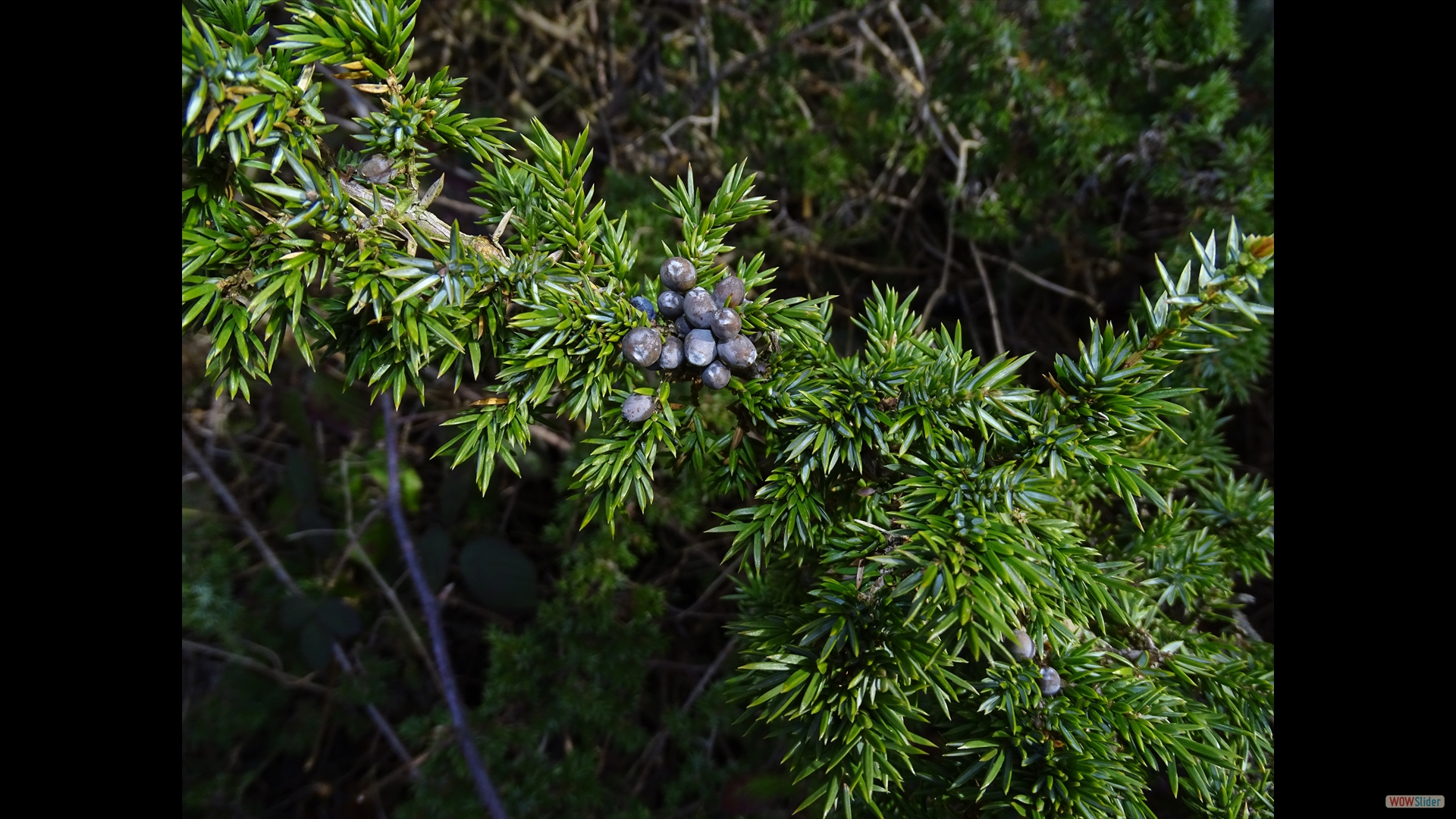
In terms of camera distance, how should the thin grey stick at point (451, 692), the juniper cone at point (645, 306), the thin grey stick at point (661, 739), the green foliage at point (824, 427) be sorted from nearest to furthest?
the green foliage at point (824, 427) < the juniper cone at point (645, 306) < the thin grey stick at point (451, 692) < the thin grey stick at point (661, 739)

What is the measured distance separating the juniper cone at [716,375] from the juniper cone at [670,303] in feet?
0.21

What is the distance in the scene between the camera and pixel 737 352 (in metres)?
0.72

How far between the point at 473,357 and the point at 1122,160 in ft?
5.99

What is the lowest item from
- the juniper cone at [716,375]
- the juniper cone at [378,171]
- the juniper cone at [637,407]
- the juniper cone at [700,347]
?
the juniper cone at [637,407]

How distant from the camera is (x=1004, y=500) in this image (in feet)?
2.27

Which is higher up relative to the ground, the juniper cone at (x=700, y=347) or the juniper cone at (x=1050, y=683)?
the juniper cone at (x=700, y=347)

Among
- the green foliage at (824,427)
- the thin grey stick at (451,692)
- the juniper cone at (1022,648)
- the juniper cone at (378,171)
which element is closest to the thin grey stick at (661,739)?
the thin grey stick at (451,692)

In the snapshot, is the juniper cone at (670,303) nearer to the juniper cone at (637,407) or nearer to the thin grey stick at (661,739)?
the juniper cone at (637,407)

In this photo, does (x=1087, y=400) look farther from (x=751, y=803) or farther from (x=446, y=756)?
(x=446, y=756)

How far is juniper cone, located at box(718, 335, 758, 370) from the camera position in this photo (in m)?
0.72

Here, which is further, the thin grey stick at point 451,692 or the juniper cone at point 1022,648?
the thin grey stick at point 451,692

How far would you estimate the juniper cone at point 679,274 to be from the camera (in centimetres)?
71

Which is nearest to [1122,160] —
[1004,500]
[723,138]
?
[723,138]
